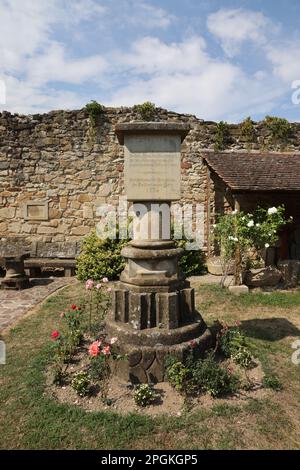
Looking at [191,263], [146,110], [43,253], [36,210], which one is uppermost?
[146,110]

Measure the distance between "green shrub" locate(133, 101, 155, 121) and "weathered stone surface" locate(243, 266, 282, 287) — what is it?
525 centimetres

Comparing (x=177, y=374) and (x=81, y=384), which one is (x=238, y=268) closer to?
(x=177, y=374)

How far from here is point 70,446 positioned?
254cm

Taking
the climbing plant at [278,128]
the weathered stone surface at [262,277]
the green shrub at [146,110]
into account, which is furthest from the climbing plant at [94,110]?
the weathered stone surface at [262,277]

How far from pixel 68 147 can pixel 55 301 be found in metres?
4.82

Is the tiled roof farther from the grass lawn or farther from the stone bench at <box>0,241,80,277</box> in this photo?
the grass lawn

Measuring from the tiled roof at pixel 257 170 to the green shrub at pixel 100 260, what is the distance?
10.9ft

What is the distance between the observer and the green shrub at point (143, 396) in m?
3.00

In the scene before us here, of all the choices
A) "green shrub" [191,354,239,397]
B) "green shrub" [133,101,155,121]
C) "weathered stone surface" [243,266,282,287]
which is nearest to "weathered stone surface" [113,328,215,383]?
"green shrub" [191,354,239,397]

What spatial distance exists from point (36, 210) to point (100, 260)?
2.81 meters

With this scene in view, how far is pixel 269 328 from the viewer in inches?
198

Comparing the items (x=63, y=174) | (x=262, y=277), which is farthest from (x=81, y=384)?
(x=63, y=174)

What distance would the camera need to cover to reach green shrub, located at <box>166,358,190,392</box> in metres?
3.14

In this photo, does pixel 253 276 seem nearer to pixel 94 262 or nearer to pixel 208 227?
pixel 208 227
